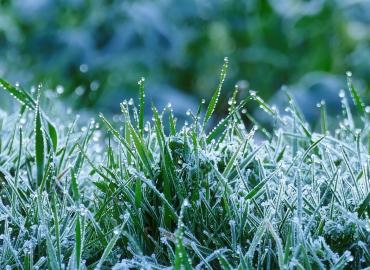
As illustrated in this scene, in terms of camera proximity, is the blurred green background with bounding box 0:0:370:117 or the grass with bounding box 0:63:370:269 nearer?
the grass with bounding box 0:63:370:269

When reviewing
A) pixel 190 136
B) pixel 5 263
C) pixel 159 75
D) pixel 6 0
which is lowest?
pixel 5 263

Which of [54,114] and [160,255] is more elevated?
[54,114]

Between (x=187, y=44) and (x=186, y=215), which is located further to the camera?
(x=187, y=44)

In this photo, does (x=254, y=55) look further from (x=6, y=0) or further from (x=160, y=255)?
(x=160, y=255)

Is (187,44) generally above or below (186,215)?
above

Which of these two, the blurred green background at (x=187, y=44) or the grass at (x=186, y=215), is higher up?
the blurred green background at (x=187, y=44)

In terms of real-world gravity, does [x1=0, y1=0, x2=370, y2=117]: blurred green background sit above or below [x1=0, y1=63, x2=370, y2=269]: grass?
above

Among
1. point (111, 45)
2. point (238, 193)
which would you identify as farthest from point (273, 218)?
point (111, 45)

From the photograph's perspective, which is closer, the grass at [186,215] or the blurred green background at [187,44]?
the grass at [186,215]
